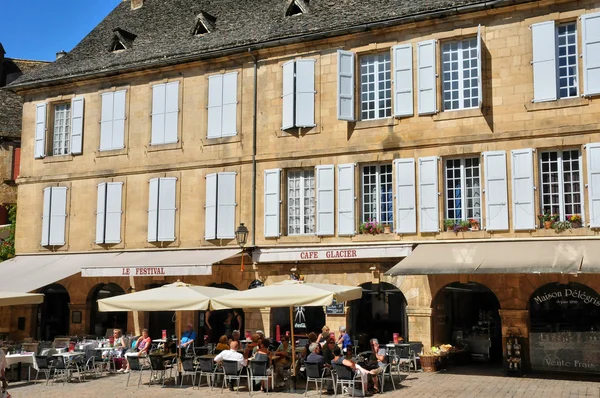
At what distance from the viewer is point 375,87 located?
640 inches

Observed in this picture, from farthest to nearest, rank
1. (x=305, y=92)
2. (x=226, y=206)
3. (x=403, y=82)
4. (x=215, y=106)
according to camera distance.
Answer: (x=215, y=106) → (x=226, y=206) → (x=305, y=92) → (x=403, y=82)

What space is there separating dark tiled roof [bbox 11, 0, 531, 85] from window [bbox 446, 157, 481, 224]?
3222 mm

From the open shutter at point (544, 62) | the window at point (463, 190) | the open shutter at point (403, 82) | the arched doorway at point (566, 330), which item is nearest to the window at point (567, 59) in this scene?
the open shutter at point (544, 62)

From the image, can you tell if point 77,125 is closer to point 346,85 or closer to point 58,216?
point 58,216

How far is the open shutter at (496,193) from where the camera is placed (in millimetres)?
14523

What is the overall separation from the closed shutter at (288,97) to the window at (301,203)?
116 centimetres

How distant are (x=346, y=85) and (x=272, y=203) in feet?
10.3

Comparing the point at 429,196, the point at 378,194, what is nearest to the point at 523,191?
the point at 429,196

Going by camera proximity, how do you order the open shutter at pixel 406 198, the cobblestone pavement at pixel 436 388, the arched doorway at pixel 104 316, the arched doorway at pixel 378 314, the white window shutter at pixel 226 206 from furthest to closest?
the arched doorway at pixel 104 316, the white window shutter at pixel 226 206, the arched doorway at pixel 378 314, the open shutter at pixel 406 198, the cobblestone pavement at pixel 436 388

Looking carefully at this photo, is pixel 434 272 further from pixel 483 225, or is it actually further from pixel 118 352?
pixel 118 352

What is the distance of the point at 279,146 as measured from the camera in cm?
1702

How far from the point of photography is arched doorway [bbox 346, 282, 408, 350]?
1599 cm

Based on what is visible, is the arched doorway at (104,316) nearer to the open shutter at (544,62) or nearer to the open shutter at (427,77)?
the open shutter at (427,77)

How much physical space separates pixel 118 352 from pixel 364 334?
17.2ft
